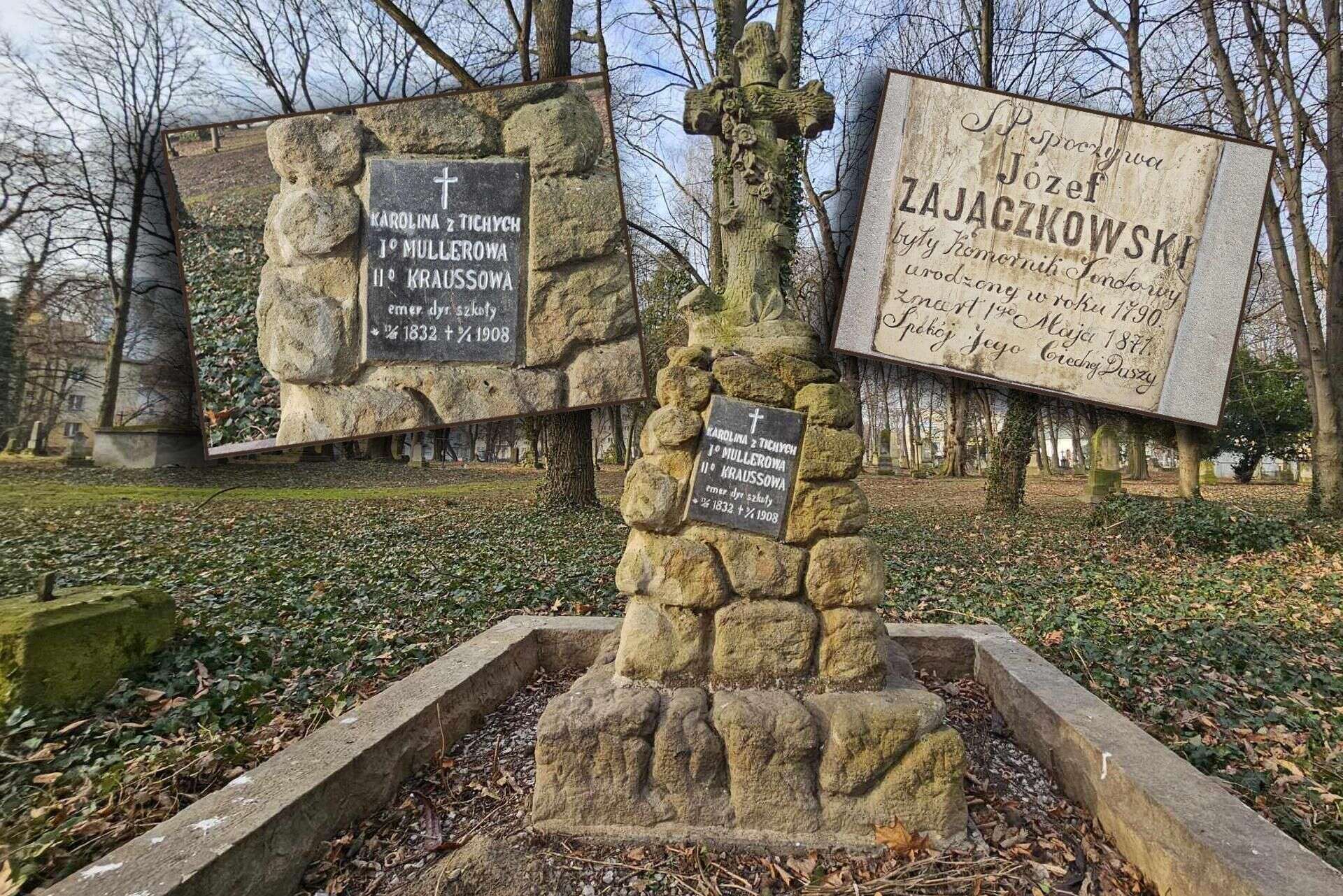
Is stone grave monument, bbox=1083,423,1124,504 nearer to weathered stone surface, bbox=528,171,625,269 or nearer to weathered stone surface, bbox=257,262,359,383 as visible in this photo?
weathered stone surface, bbox=528,171,625,269

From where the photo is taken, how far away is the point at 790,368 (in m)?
2.38

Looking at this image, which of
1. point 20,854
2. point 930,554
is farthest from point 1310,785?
point 20,854

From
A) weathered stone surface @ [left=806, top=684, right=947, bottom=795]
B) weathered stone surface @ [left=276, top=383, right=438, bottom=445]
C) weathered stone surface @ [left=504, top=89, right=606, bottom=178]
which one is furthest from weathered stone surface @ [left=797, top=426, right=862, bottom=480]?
weathered stone surface @ [left=504, top=89, right=606, bottom=178]

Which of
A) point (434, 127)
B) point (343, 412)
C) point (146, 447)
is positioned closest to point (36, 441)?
point (146, 447)

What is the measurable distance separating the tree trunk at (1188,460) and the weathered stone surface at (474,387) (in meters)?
7.49

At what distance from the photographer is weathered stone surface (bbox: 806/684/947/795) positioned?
204 centimetres

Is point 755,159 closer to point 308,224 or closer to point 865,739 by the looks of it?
point 865,739

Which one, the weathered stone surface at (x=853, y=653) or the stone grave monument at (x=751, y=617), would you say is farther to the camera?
the weathered stone surface at (x=853, y=653)

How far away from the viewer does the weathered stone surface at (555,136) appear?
3994 mm

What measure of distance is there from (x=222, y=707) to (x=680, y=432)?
2.28 metres

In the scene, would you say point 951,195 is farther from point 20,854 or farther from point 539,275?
point 20,854

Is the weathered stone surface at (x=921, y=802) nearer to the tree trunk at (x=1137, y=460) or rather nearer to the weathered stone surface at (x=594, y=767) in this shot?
the weathered stone surface at (x=594, y=767)

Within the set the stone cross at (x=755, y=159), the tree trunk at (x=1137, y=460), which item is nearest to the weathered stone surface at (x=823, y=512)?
the stone cross at (x=755, y=159)

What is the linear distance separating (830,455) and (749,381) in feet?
1.32
